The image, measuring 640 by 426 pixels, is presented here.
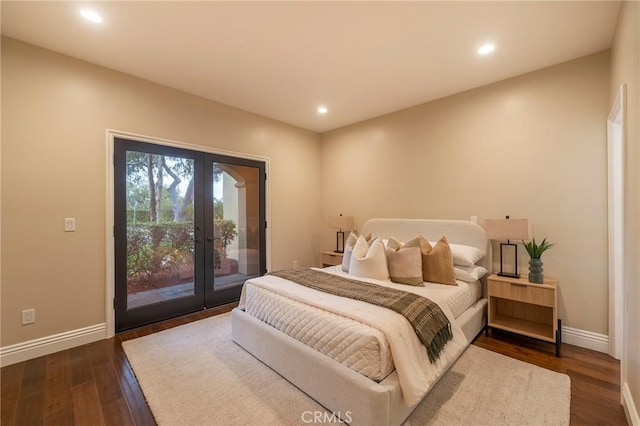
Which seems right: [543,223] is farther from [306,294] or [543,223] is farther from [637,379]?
[306,294]

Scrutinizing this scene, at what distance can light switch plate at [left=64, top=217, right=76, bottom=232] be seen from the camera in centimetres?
268

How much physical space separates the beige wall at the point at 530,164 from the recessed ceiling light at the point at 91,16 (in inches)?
138

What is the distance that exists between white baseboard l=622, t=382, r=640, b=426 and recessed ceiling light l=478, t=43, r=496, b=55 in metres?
2.83

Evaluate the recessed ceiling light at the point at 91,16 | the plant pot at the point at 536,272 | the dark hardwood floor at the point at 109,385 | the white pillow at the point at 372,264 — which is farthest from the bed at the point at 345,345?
the recessed ceiling light at the point at 91,16

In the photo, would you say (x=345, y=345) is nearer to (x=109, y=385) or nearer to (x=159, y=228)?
(x=109, y=385)

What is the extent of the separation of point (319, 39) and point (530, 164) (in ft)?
8.45

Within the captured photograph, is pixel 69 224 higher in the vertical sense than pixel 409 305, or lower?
higher

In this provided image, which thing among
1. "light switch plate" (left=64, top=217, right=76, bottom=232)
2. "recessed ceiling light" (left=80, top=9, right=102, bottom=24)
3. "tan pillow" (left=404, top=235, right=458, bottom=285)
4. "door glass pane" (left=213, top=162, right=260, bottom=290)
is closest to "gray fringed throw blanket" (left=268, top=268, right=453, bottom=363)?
"tan pillow" (left=404, top=235, right=458, bottom=285)

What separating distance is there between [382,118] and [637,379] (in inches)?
149

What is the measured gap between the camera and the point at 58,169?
2641 millimetres

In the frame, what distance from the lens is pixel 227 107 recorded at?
12.9 feet

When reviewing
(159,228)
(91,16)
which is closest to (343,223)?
(159,228)

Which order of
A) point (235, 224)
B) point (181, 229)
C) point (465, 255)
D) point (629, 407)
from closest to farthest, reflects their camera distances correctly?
point (629, 407) < point (465, 255) < point (181, 229) < point (235, 224)

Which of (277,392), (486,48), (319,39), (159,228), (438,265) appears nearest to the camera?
(277,392)
